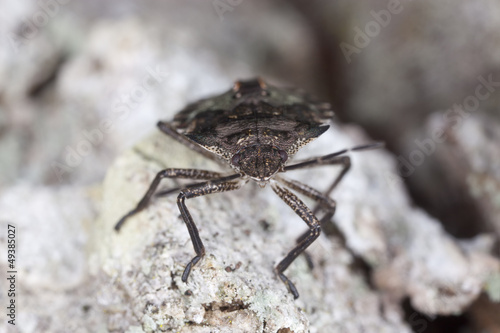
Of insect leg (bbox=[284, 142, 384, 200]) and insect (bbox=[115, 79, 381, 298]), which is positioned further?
insect leg (bbox=[284, 142, 384, 200])

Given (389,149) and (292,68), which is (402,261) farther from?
(292,68)

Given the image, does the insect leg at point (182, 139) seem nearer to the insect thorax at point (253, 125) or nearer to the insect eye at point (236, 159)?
the insect thorax at point (253, 125)

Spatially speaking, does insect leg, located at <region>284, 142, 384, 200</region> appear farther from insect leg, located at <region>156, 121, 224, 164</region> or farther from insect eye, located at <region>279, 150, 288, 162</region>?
insect leg, located at <region>156, 121, 224, 164</region>

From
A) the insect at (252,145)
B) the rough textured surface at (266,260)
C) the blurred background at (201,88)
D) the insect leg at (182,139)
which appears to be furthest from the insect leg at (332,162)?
the blurred background at (201,88)

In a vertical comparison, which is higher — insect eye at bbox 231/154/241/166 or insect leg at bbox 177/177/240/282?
insect eye at bbox 231/154/241/166

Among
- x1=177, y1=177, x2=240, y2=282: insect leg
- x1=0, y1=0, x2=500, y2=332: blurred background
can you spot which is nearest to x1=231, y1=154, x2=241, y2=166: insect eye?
x1=177, y1=177, x2=240, y2=282: insect leg

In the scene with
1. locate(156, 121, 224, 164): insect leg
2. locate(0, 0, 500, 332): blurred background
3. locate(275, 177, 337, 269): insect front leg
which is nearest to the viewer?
locate(275, 177, 337, 269): insect front leg

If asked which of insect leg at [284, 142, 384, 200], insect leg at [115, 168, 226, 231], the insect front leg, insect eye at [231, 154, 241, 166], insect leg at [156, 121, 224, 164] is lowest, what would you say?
insect leg at [115, 168, 226, 231]
